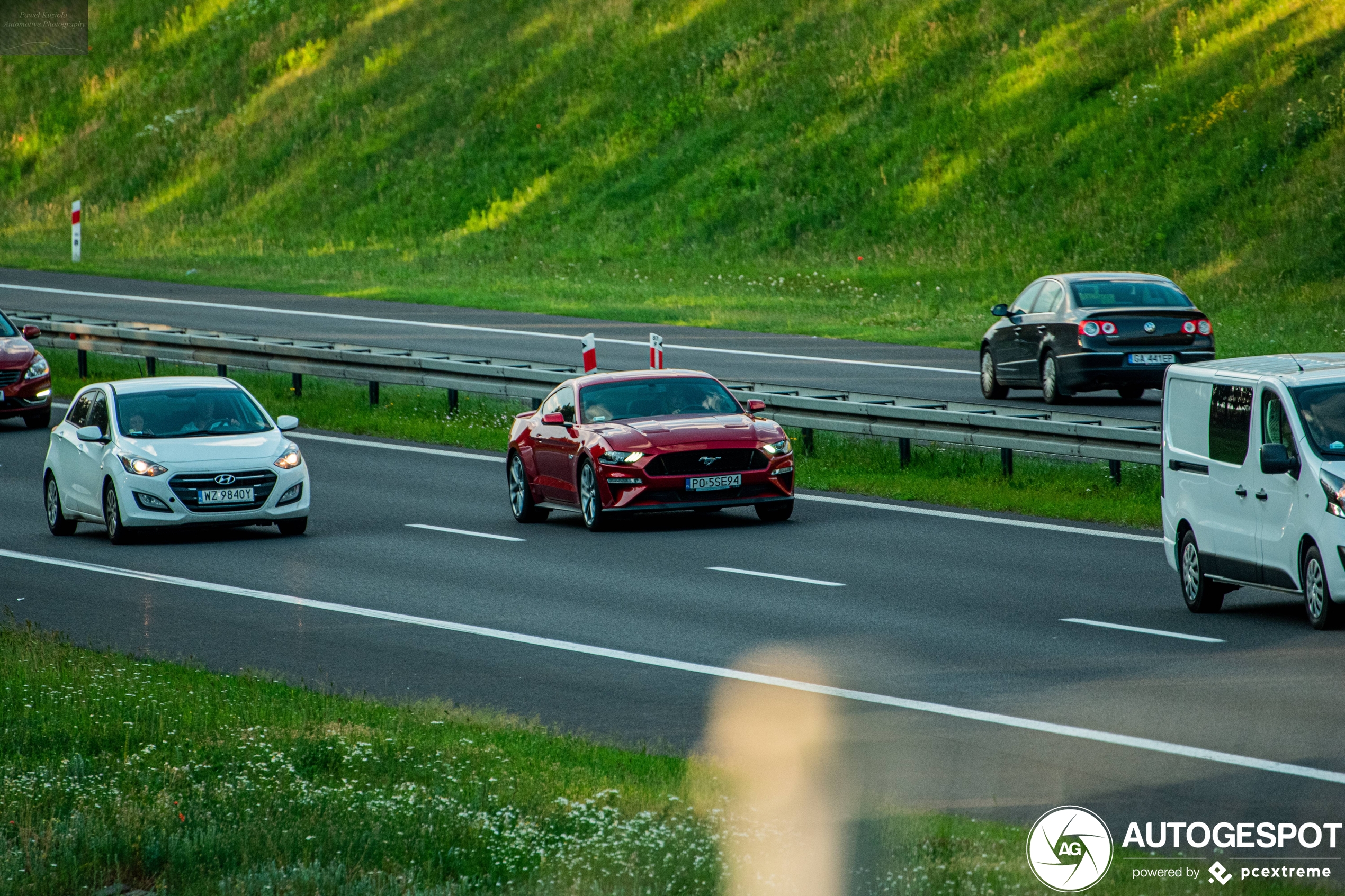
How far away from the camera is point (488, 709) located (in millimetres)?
11336

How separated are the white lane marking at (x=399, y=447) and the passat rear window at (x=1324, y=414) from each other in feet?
40.7

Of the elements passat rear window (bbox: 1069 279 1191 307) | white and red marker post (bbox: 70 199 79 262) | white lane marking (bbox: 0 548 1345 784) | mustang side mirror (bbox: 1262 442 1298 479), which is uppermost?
white and red marker post (bbox: 70 199 79 262)

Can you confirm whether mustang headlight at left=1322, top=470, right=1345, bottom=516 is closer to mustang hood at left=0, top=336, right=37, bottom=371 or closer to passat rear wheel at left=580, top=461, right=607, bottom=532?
passat rear wheel at left=580, top=461, right=607, bottom=532

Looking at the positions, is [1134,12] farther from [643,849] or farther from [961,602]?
[643,849]

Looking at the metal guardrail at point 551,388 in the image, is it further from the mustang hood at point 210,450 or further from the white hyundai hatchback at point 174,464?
the mustang hood at point 210,450

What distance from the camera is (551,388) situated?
1037 inches

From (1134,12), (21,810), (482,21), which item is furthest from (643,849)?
(482,21)

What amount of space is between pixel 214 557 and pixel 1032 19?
113 ft

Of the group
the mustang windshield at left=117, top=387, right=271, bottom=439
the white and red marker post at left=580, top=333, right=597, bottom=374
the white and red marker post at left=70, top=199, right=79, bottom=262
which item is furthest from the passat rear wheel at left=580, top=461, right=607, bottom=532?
the white and red marker post at left=70, top=199, right=79, bottom=262

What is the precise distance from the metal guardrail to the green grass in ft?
1.33

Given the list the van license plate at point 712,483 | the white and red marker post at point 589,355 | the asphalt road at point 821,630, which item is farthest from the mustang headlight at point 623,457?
the white and red marker post at point 589,355

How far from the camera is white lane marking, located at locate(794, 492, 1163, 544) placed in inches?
704

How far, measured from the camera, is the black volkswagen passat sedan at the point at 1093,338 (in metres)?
25.8

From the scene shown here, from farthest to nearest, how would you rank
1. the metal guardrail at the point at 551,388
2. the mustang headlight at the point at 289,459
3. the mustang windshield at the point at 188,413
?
the metal guardrail at the point at 551,388 < the mustang windshield at the point at 188,413 < the mustang headlight at the point at 289,459
